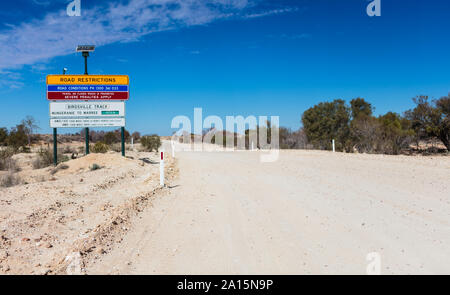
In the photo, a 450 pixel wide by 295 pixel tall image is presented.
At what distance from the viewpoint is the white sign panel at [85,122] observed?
1772cm

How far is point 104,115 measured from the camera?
18.2 m

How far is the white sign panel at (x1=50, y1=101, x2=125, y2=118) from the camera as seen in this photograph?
1759 centimetres

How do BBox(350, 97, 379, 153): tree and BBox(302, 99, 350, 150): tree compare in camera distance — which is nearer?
BBox(350, 97, 379, 153): tree

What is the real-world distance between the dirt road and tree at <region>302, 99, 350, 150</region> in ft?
69.6

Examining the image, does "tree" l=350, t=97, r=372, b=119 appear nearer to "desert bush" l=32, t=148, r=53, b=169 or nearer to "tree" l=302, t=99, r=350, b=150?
"tree" l=302, t=99, r=350, b=150

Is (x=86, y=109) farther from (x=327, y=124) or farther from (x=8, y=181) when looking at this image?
(x=327, y=124)

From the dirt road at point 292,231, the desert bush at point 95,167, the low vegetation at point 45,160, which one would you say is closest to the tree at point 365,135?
the dirt road at point 292,231

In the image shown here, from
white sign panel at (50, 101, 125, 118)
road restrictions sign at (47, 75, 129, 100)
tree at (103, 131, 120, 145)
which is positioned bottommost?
tree at (103, 131, 120, 145)

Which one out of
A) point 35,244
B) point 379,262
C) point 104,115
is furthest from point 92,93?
point 379,262

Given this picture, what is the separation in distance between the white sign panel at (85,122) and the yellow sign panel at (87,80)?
6.38 ft

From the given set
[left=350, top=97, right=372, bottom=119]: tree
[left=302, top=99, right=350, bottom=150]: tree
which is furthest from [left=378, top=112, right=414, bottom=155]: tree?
[left=350, top=97, right=372, bottom=119]: tree

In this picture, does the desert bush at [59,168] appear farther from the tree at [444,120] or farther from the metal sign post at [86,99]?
the tree at [444,120]

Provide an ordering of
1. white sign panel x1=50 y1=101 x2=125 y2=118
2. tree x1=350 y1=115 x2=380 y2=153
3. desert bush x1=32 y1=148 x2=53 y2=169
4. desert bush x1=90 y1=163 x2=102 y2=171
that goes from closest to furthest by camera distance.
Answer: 1. desert bush x1=90 y1=163 x2=102 y2=171
2. desert bush x1=32 y1=148 x2=53 y2=169
3. white sign panel x1=50 y1=101 x2=125 y2=118
4. tree x1=350 y1=115 x2=380 y2=153

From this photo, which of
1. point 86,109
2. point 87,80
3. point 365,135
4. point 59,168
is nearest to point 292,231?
point 59,168
